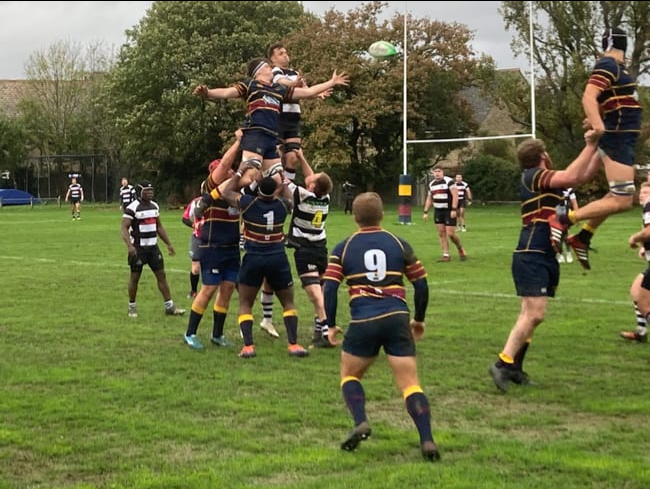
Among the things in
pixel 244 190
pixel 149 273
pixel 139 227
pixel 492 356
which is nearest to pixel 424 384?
pixel 492 356

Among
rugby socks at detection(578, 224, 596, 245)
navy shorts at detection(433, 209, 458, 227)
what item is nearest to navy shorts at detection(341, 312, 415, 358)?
rugby socks at detection(578, 224, 596, 245)

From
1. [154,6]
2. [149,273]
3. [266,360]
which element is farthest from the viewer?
[154,6]

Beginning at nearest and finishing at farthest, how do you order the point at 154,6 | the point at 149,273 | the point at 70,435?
the point at 70,435 → the point at 149,273 → the point at 154,6

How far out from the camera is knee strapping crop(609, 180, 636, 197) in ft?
28.9

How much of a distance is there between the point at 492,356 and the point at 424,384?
65.7 inches

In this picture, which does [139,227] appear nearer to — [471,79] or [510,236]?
[510,236]

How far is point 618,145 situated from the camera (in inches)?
348

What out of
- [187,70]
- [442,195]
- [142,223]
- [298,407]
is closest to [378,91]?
[187,70]

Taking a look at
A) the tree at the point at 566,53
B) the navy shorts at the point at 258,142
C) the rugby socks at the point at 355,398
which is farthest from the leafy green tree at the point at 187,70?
the rugby socks at the point at 355,398

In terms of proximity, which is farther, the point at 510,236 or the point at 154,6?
the point at 154,6

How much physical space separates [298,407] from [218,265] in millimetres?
3188

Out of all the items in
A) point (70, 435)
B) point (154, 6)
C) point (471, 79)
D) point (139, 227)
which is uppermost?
point (154, 6)

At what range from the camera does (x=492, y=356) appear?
1002 centimetres

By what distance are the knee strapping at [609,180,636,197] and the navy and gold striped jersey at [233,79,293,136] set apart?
4.27 metres
